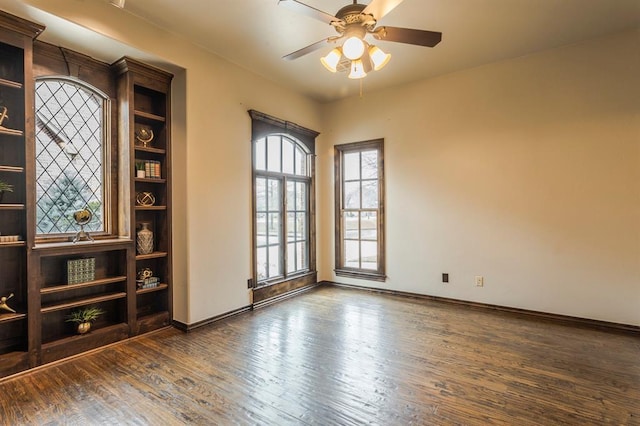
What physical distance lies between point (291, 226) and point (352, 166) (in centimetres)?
142

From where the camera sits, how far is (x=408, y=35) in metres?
2.33

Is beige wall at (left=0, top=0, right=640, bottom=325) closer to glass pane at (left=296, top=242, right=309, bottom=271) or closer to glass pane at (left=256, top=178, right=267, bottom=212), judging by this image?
glass pane at (left=256, top=178, right=267, bottom=212)

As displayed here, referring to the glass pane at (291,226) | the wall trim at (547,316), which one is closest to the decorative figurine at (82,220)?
the glass pane at (291,226)

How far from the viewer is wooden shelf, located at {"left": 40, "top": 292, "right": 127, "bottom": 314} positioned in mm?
2747

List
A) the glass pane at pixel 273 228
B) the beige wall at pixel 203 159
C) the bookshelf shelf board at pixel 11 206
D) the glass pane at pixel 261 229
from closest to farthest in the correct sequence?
the bookshelf shelf board at pixel 11 206
the beige wall at pixel 203 159
the glass pane at pixel 261 229
the glass pane at pixel 273 228

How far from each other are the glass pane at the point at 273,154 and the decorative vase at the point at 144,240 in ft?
5.81

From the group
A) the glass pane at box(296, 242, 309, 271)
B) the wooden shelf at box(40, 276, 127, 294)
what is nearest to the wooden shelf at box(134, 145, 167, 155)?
the wooden shelf at box(40, 276, 127, 294)

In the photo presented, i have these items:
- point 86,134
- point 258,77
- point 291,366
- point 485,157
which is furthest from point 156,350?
point 485,157

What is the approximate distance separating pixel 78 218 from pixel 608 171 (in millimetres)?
5378

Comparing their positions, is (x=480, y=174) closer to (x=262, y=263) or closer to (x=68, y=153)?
(x=262, y=263)

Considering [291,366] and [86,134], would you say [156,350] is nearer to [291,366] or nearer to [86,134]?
[291,366]

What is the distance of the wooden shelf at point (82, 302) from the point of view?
2747mm

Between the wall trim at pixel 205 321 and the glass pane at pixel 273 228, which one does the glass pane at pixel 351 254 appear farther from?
the wall trim at pixel 205 321

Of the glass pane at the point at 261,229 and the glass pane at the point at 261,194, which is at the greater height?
the glass pane at the point at 261,194
